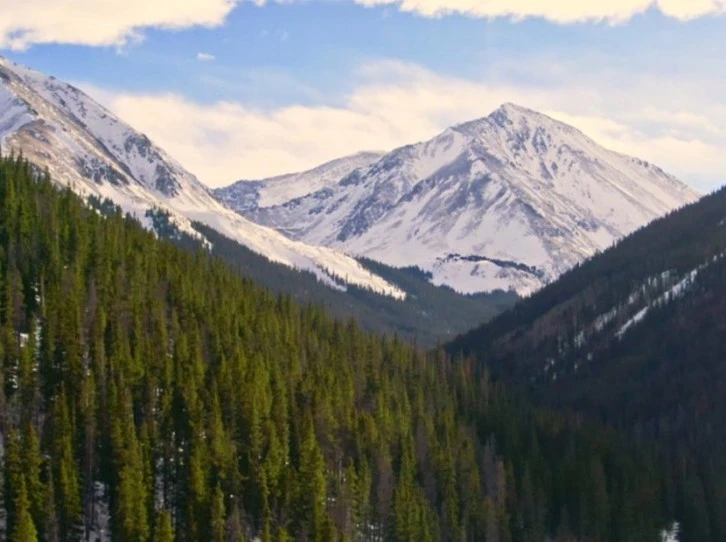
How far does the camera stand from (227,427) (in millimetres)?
117875

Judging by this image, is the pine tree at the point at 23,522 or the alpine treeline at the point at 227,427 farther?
the alpine treeline at the point at 227,427

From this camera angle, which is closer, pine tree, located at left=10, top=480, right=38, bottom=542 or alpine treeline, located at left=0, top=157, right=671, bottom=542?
pine tree, located at left=10, top=480, right=38, bottom=542

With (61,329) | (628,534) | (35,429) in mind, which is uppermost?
(61,329)

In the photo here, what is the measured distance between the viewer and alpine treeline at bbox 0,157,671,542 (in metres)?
102

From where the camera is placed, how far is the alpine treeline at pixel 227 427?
101750 millimetres

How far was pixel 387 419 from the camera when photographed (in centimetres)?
14125

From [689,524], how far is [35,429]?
87.4 meters

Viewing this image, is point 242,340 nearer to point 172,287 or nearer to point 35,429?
point 172,287

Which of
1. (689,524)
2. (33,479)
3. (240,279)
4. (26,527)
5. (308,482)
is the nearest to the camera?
(26,527)

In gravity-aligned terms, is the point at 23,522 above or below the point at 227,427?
below

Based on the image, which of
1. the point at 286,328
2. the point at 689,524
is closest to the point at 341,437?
the point at 286,328

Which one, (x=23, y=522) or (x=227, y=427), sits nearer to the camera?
(x=23, y=522)

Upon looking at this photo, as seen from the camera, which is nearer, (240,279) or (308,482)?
(308,482)

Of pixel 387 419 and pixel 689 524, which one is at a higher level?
pixel 387 419
